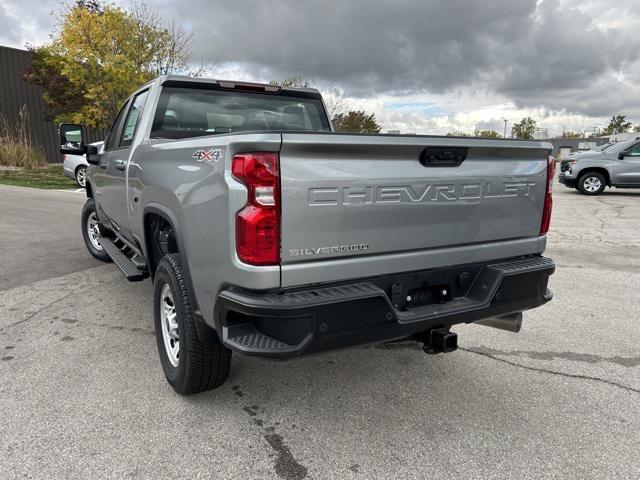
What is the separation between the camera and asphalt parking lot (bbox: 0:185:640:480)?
2453mm

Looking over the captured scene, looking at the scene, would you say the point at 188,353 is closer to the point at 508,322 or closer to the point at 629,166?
the point at 508,322

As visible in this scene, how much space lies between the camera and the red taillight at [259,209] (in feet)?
7.13

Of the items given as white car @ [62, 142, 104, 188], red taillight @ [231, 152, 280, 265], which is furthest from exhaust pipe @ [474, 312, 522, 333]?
white car @ [62, 142, 104, 188]

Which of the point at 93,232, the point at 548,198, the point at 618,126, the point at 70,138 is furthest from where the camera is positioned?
the point at 618,126

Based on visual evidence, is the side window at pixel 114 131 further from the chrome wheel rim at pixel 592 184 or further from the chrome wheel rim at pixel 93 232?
the chrome wheel rim at pixel 592 184

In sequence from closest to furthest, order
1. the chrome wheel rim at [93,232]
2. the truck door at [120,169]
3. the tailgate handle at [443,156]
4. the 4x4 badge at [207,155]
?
the 4x4 badge at [207,155]
the tailgate handle at [443,156]
the truck door at [120,169]
the chrome wheel rim at [93,232]

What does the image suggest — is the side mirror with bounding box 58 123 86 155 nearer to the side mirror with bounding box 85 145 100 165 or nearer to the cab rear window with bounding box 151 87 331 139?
the side mirror with bounding box 85 145 100 165

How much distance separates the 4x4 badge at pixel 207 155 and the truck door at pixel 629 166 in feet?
50.4

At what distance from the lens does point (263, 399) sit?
3059mm

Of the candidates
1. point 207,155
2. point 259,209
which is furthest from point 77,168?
point 259,209

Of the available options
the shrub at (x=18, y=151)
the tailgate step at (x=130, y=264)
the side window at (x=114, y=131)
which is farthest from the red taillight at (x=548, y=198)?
the shrub at (x=18, y=151)

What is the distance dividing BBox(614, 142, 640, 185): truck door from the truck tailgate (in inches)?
543

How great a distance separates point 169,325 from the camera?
127 inches

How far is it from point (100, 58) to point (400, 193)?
16.5 meters
